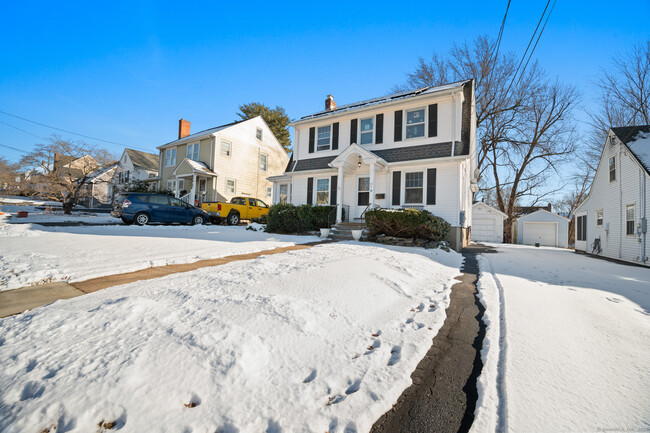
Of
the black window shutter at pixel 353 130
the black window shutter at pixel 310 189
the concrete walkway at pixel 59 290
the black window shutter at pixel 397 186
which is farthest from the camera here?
the black window shutter at pixel 310 189

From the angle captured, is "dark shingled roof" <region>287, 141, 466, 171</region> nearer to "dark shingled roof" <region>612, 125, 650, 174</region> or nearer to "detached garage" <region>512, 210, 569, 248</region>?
"dark shingled roof" <region>612, 125, 650, 174</region>

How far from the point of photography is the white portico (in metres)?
11.6

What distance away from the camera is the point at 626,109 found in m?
18.1

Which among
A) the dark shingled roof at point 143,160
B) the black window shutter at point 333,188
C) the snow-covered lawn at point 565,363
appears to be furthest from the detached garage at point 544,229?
the dark shingled roof at point 143,160

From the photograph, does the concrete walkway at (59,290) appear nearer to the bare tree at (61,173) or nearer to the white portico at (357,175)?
the white portico at (357,175)

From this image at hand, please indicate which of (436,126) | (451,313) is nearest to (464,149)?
(436,126)

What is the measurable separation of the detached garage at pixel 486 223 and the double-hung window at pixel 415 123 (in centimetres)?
1189

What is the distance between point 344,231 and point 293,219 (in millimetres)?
2281

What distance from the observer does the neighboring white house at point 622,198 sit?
9.17 m

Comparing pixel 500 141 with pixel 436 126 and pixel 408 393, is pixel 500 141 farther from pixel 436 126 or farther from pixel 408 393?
pixel 408 393

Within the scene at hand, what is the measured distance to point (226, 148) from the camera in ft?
69.1

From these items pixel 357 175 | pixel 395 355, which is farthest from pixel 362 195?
pixel 395 355

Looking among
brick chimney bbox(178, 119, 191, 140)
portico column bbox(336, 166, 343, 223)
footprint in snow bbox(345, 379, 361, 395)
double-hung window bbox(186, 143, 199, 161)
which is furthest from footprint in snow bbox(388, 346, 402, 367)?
brick chimney bbox(178, 119, 191, 140)

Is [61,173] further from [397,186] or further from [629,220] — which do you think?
[629,220]
